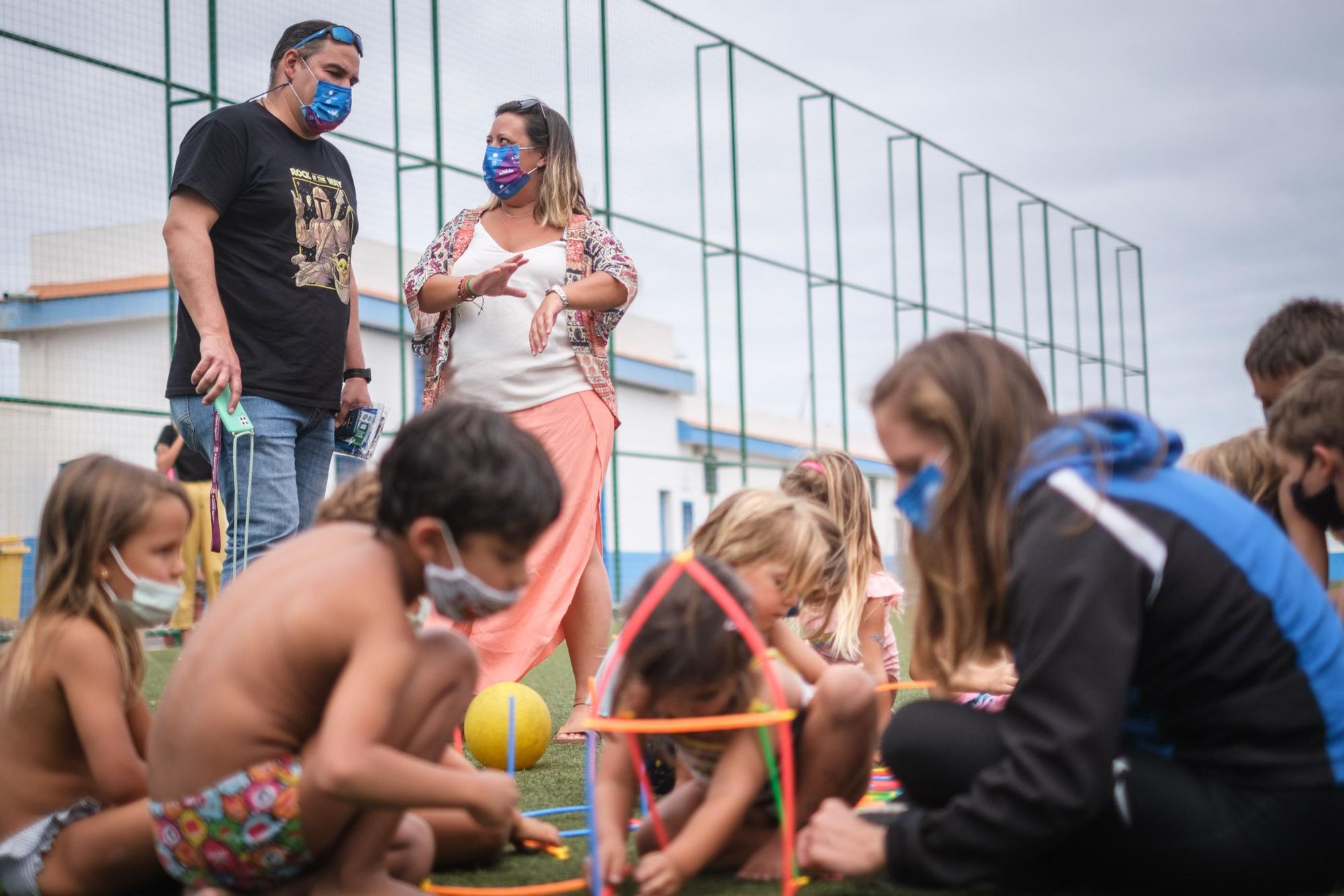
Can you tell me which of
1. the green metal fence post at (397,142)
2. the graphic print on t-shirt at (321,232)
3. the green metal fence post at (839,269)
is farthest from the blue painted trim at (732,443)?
the graphic print on t-shirt at (321,232)

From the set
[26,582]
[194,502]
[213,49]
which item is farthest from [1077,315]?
[26,582]

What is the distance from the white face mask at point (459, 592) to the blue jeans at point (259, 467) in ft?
5.75

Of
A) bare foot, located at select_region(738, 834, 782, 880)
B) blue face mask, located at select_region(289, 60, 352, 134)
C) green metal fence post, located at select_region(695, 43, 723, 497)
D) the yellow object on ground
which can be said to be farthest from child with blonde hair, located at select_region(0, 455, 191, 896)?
green metal fence post, located at select_region(695, 43, 723, 497)

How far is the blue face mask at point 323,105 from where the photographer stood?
13.4 feet

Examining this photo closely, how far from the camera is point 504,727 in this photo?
3.81 meters

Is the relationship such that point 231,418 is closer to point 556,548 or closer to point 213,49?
point 556,548

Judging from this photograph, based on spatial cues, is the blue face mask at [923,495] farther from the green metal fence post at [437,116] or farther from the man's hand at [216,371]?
the green metal fence post at [437,116]

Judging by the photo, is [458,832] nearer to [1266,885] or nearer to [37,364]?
[1266,885]

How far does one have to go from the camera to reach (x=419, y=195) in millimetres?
9461

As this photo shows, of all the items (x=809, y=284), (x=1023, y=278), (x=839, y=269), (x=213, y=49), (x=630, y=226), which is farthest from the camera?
(x=1023, y=278)

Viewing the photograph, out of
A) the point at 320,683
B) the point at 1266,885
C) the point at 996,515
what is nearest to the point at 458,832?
the point at 320,683

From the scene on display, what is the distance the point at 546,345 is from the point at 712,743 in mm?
2383

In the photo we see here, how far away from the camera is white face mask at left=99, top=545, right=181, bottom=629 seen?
245 cm

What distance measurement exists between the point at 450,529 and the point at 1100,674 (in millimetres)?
940
